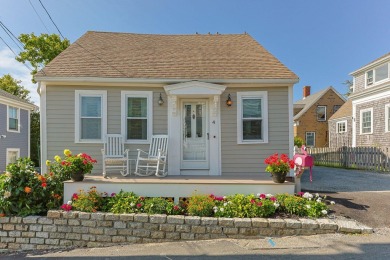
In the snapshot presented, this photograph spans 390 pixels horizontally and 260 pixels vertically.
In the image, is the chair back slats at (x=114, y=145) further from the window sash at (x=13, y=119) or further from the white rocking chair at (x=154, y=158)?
the window sash at (x=13, y=119)

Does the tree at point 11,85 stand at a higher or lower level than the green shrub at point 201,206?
higher

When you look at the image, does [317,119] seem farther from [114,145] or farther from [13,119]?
[13,119]

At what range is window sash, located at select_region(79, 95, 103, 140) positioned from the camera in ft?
22.4

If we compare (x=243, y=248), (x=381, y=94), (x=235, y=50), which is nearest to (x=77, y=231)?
(x=243, y=248)

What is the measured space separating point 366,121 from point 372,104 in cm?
129

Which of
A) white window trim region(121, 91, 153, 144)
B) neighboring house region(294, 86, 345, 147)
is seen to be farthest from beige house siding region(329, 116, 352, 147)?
white window trim region(121, 91, 153, 144)

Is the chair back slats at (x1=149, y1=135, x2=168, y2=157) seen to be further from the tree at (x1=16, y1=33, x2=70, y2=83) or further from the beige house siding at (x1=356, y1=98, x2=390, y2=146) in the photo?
the tree at (x1=16, y1=33, x2=70, y2=83)

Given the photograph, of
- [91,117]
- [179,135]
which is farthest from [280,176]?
[91,117]

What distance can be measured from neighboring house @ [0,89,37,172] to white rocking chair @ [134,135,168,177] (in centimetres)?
1169

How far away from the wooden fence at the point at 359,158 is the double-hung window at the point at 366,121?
2968 millimetres

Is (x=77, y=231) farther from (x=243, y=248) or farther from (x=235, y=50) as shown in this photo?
(x=235, y=50)

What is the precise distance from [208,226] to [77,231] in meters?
2.30

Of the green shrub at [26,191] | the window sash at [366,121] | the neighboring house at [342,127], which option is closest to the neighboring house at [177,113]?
the green shrub at [26,191]

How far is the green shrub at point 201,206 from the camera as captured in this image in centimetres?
441
